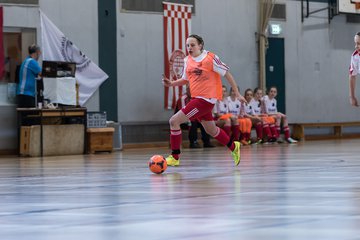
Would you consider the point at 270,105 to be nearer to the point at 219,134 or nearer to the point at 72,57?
the point at 72,57

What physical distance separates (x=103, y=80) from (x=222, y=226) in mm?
15938

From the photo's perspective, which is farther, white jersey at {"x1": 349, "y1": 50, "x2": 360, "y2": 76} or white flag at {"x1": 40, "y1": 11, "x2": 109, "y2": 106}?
white flag at {"x1": 40, "y1": 11, "x2": 109, "y2": 106}

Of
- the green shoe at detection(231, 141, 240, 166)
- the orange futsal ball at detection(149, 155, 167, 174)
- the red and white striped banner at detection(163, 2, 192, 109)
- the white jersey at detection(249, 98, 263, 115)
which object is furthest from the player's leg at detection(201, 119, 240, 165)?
the white jersey at detection(249, 98, 263, 115)

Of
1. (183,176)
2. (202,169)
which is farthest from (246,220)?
(202,169)

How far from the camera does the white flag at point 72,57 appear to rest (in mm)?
20016

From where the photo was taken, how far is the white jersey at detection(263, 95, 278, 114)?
78.5 ft

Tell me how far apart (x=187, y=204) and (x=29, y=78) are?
12.4m

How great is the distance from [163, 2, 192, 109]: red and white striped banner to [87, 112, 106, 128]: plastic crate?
2.60 m

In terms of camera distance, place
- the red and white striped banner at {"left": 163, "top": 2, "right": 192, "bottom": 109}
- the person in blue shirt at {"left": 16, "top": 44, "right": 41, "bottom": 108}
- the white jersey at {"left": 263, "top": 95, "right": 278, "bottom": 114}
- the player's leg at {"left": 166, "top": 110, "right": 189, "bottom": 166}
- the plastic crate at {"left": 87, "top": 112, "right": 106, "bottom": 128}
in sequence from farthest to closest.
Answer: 1. the white jersey at {"left": 263, "top": 95, "right": 278, "bottom": 114}
2. the red and white striped banner at {"left": 163, "top": 2, "right": 192, "bottom": 109}
3. the plastic crate at {"left": 87, "top": 112, "right": 106, "bottom": 128}
4. the person in blue shirt at {"left": 16, "top": 44, "right": 41, "bottom": 108}
5. the player's leg at {"left": 166, "top": 110, "right": 189, "bottom": 166}

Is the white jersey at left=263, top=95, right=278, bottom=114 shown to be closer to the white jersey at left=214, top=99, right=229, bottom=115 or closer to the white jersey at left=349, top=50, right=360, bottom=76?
the white jersey at left=214, top=99, right=229, bottom=115

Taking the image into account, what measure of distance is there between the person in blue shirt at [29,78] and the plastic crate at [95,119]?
146 cm

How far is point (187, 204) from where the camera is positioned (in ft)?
22.9

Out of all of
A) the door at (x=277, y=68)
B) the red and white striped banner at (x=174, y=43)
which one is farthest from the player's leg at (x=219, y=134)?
the door at (x=277, y=68)

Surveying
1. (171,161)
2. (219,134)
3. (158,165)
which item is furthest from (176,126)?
(158,165)
